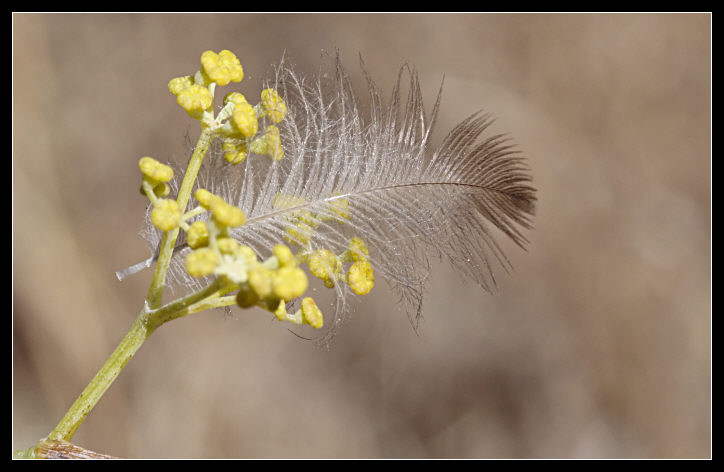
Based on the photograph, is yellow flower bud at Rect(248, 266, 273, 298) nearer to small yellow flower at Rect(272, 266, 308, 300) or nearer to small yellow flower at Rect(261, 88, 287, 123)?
small yellow flower at Rect(272, 266, 308, 300)

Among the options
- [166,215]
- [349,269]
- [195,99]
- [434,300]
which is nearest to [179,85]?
[195,99]

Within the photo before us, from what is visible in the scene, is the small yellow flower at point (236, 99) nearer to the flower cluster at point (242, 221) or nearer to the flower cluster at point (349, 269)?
the flower cluster at point (242, 221)

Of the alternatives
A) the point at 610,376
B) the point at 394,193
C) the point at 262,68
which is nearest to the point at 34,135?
the point at 262,68

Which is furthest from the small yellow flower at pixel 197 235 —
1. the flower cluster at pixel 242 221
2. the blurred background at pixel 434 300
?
the blurred background at pixel 434 300

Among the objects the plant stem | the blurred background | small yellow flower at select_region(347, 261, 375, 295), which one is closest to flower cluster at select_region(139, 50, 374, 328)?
small yellow flower at select_region(347, 261, 375, 295)

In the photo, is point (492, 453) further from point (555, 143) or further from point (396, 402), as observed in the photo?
point (555, 143)

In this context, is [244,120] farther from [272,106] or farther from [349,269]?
[349,269]
